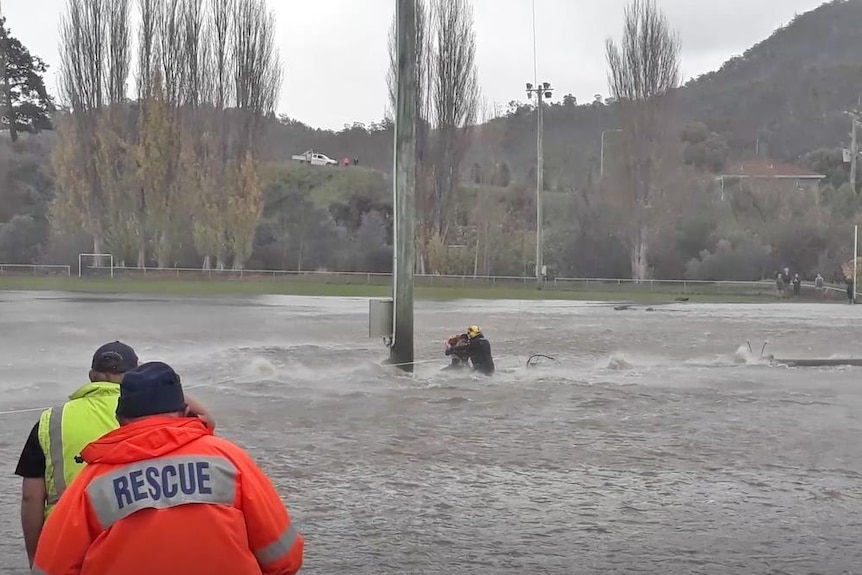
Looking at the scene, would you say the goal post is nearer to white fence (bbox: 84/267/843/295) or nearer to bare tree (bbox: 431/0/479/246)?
white fence (bbox: 84/267/843/295)

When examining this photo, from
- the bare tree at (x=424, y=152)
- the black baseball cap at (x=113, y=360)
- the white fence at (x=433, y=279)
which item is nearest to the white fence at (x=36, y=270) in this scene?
the white fence at (x=433, y=279)

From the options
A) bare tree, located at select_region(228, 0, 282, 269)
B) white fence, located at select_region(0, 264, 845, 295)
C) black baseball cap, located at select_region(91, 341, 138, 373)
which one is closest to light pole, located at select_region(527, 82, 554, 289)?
white fence, located at select_region(0, 264, 845, 295)

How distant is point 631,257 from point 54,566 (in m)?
54.7

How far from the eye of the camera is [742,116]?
145 m

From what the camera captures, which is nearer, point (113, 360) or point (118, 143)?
point (113, 360)

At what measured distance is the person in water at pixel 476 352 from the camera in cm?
1706

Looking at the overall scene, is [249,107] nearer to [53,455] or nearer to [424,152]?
[424,152]


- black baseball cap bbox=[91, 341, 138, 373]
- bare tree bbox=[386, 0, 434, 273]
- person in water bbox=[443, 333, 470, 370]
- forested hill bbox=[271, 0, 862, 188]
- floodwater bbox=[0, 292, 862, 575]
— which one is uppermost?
forested hill bbox=[271, 0, 862, 188]

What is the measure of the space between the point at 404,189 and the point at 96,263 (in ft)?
141

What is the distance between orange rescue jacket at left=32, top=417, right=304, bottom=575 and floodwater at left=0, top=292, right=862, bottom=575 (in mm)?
3666

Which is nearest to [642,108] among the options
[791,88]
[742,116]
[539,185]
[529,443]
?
[539,185]

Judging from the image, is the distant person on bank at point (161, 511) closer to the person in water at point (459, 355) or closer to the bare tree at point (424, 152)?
the person in water at point (459, 355)

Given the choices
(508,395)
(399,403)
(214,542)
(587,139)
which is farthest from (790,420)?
(587,139)

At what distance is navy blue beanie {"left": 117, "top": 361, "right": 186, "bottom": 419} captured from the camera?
3.15 m
